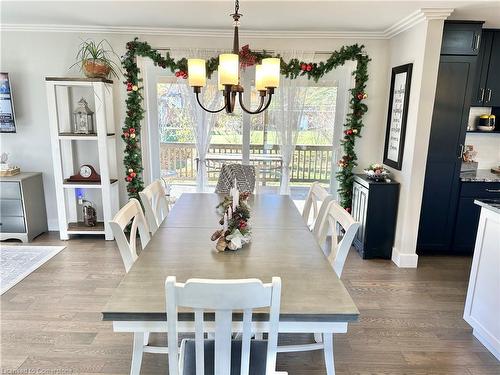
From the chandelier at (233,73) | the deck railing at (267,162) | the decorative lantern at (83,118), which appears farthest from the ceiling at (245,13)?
the deck railing at (267,162)

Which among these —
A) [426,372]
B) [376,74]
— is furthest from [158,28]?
[426,372]

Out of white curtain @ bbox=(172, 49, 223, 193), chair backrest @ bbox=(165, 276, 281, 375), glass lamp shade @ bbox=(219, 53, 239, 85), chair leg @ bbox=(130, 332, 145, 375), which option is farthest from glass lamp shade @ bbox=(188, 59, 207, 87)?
white curtain @ bbox=(172, 49, 223, 193)

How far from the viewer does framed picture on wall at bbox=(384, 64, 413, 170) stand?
3340 mm

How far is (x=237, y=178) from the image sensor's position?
338 centimetres

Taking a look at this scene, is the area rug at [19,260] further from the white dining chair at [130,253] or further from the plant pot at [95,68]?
the plant pot at [95,68]

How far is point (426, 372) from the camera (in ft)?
6.68

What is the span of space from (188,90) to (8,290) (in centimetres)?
262

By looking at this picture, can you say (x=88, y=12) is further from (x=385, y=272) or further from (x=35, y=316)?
(x=385, y=272)

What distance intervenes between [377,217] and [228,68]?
2.43 metres

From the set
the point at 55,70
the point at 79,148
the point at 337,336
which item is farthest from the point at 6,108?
the point at 337,336

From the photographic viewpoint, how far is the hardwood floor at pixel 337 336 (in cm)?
207

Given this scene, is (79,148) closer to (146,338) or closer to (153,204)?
(153,204)

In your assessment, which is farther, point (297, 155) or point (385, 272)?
point (297, 155)

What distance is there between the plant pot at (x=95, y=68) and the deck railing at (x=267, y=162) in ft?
3.41
